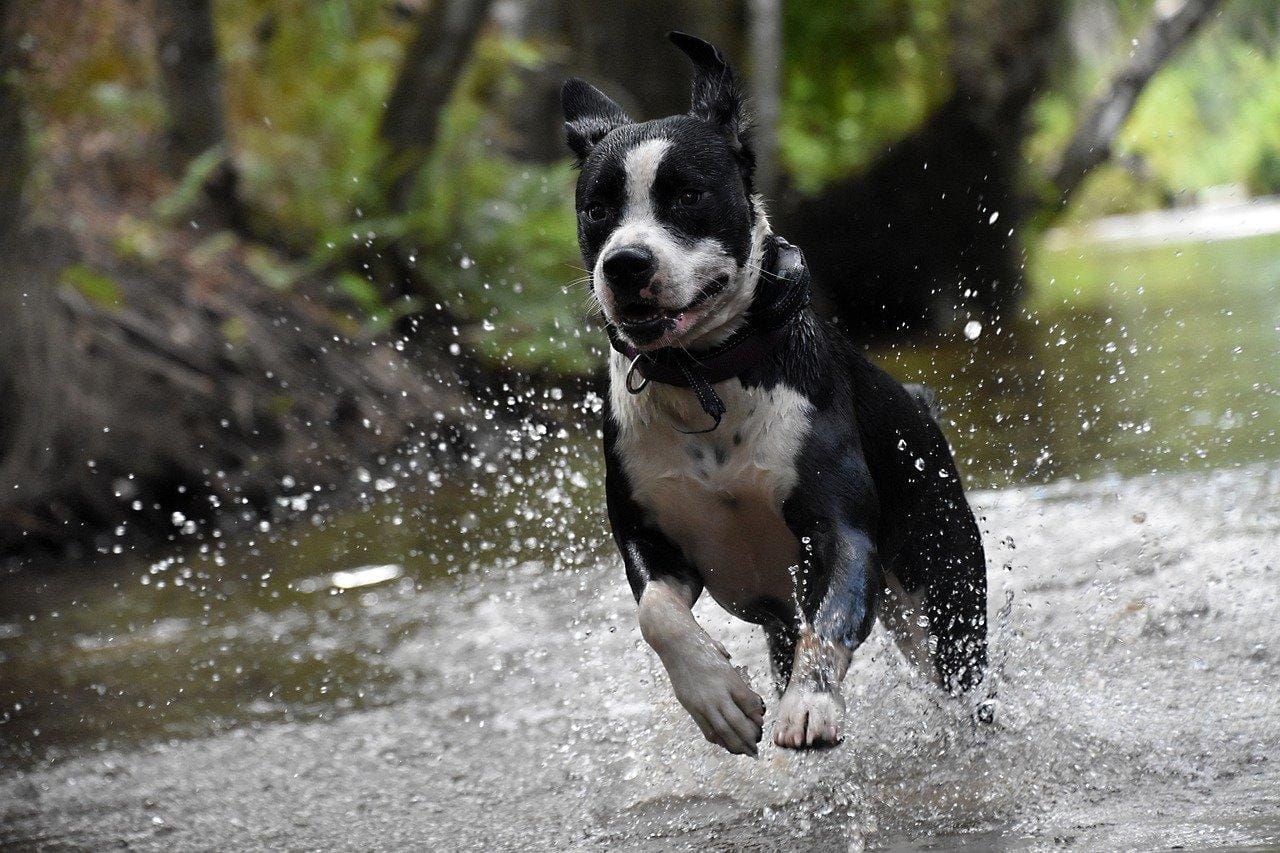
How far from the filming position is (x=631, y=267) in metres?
3.22

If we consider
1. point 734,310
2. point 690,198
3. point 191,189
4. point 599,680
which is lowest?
point 599,680

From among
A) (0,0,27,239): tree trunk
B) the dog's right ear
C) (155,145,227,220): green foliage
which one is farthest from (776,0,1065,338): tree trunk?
the dog's right ear

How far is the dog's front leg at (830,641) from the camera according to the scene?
3.01 m

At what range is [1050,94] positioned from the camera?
13.5m

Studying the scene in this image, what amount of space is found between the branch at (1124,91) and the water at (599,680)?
19.5ft

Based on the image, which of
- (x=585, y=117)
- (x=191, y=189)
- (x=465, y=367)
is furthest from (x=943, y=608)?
(x=191, y=189)

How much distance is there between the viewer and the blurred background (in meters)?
4.58

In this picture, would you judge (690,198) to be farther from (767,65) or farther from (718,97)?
(767,65)

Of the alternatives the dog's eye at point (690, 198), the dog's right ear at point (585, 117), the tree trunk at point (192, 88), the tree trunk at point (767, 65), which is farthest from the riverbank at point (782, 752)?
the tree trunk at point (767, 65)

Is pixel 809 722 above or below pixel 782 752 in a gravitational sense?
above

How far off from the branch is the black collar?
10325 mm

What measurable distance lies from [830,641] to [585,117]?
1.46m

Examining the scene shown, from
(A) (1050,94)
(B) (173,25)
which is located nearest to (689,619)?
(B) (173,25)

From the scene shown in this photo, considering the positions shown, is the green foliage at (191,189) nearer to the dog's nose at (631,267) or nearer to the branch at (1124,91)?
the dog's nose at (631,267)
